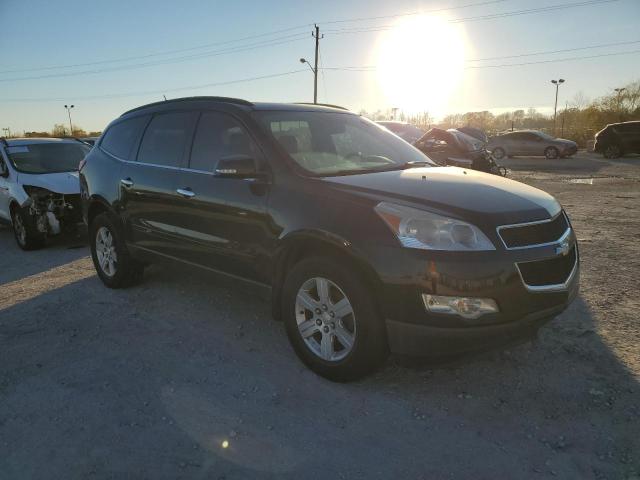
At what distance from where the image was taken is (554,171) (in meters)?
18.9

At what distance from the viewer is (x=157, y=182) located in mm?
4477

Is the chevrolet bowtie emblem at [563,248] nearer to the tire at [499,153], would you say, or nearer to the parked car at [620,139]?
the parked car at [620,139]

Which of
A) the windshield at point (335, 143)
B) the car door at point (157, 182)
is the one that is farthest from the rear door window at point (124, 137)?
the windshield at point (335, 143)

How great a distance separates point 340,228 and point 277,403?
112 centimetres

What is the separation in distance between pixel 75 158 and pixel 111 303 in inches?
190

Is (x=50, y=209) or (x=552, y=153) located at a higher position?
(x=552, y=153)

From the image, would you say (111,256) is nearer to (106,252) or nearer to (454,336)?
(106,252)

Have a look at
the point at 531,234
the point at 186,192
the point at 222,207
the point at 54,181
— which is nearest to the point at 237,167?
the point at 222,207

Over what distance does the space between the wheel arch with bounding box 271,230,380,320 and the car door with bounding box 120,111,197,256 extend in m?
1.28

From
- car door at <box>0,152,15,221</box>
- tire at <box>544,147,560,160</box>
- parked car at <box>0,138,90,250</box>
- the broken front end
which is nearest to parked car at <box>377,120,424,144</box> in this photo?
tire at <box>544,147,560,160</box>

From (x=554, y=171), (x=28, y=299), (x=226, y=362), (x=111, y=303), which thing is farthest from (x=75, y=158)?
(x=554, y=171)

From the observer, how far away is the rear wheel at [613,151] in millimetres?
23906

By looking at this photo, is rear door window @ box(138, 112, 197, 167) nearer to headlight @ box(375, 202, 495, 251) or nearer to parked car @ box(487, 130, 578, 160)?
headlight @ box(375, 202, 495, 251)

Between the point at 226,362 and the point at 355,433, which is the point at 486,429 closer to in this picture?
the point at 355,433
